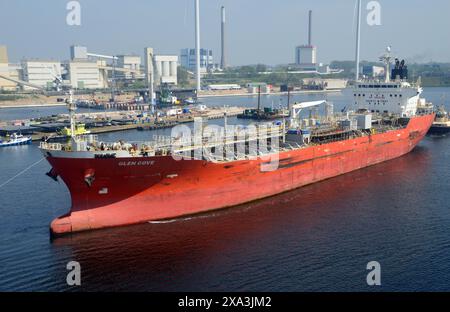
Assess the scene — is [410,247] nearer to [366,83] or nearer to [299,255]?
[299,255]

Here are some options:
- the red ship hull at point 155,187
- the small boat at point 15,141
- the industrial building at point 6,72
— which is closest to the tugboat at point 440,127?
the red ship hull at point 155,187

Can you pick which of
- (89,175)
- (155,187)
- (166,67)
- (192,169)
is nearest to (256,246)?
(192,169)

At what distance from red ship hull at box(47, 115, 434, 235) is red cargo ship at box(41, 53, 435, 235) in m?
0.04

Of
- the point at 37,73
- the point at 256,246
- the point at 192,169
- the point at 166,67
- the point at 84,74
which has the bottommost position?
the point at 256,246

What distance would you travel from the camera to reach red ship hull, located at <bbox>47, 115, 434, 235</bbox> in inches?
671

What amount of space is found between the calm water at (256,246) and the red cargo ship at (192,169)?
2.43 feet

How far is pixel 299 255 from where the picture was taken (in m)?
15.5

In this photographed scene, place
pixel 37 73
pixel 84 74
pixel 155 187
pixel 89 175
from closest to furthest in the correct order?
pixel 89 175
pixel 155 187
pixel 37 73
pixel 84 74

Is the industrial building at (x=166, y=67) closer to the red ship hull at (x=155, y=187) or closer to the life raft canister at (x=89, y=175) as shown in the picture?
the red ship hull at (x=155, y=187)

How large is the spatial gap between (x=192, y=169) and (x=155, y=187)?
178 cm

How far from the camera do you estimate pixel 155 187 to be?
58.9ft

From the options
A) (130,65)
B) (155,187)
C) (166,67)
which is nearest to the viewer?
(155,187)

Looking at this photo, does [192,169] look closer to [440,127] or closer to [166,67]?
[440,127]

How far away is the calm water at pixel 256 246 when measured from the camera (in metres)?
13.8
